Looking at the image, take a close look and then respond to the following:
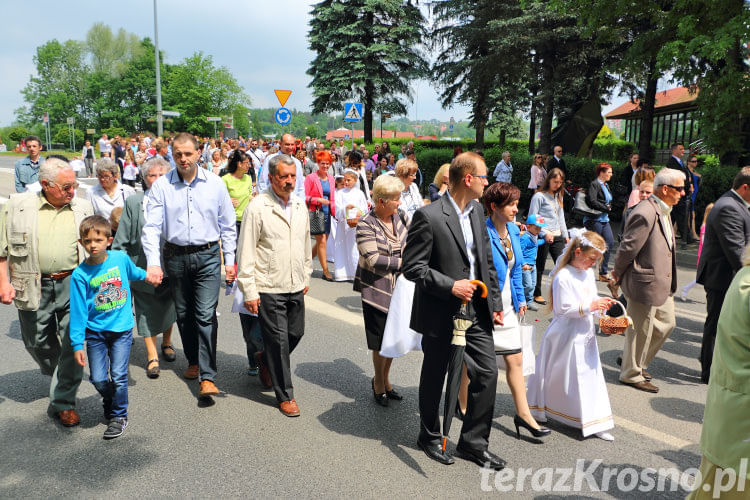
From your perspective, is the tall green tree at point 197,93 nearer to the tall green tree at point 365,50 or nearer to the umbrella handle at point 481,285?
the tall green tree at point 365,50

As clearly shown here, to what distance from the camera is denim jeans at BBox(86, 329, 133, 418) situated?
420 centimetres

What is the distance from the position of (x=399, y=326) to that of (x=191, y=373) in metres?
2.01

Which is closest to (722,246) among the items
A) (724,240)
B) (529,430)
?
(724,240)

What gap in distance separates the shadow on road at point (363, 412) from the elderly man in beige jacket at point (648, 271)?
192 centimetres

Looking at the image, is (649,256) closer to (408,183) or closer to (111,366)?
(408,183)

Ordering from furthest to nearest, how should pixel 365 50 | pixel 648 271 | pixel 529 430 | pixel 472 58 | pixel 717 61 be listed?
pixel 365 50 < pixel 472 58 < pixel 717 61 < pixel 648 271 < pixel 529 430

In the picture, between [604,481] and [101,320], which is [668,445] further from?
[101,320]

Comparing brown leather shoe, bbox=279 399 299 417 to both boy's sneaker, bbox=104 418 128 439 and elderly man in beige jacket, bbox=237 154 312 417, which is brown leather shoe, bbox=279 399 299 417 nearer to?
elderly man in beige jacket, bbox=237 154 312 417

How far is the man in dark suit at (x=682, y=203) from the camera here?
1227cm

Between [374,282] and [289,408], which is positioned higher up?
[374,282]

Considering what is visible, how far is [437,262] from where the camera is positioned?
12.4ft

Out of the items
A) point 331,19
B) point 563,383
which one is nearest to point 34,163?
point 563,383

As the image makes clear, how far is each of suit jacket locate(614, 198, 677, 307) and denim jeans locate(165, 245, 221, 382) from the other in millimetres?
3475

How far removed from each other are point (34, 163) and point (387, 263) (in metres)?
6.42
